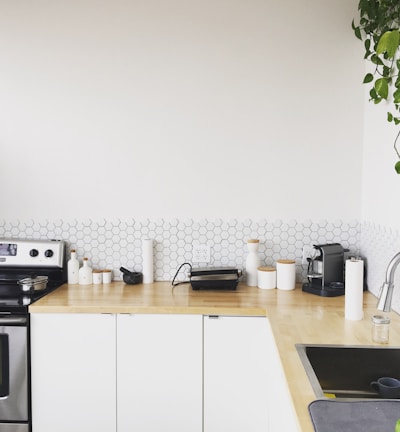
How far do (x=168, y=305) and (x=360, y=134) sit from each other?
1500 mm

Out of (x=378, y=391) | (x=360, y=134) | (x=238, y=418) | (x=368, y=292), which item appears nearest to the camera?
(x=378, y=391)

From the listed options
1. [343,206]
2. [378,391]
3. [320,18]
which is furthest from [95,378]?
[320,18]

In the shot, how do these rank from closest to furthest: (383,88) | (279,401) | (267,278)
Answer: (279,401)
(383,88)
(267,278)

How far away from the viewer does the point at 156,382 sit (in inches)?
93.0

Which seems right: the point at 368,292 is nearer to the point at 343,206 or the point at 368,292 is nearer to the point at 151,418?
the point at 343,206

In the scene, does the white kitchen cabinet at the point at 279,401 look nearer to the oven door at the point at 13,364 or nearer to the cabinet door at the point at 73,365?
the cabinet door at the point at 73,365

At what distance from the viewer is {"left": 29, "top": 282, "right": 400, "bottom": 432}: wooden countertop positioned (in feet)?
6.17

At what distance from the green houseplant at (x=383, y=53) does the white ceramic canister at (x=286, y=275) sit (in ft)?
2.90

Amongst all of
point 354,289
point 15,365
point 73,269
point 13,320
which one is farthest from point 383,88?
point 15,365

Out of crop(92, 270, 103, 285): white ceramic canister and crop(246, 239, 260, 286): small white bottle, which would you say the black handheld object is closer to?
crop(92, 270, 103, 285): white ceramic canister

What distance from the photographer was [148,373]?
2.36 m

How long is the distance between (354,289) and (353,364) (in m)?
0.37

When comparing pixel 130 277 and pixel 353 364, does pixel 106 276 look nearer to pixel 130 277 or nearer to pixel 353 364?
pixel 130 277

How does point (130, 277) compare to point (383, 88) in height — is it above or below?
below
